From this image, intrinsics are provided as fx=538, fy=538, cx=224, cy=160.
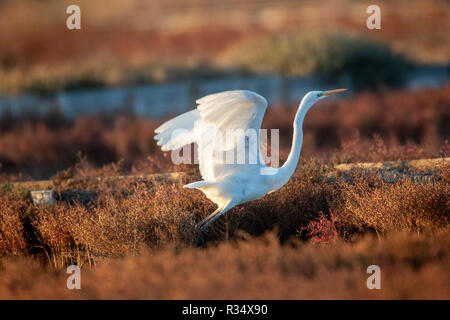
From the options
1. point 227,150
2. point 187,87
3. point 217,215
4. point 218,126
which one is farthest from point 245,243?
point 187,87

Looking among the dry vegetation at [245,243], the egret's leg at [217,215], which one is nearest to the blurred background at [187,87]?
the dry vegetation at [245,243]

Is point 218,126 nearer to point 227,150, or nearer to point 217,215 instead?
point 227,150

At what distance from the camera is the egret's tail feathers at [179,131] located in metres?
5.16

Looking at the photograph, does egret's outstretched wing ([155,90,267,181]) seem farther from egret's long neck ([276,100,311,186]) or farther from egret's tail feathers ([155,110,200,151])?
egret's long neck ([276,100,311,186])

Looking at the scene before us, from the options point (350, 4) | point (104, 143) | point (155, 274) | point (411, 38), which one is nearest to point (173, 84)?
point (104, 143)

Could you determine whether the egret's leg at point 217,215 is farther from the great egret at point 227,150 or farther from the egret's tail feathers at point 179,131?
the egret's tail feathers at point 179,131

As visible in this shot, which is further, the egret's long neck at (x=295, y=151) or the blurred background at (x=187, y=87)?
the blurred background at (x=187, y=87)

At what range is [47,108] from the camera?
15133 millimetres

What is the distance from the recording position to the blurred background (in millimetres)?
11516

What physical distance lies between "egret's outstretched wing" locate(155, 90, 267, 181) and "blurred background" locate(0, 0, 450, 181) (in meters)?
1.64

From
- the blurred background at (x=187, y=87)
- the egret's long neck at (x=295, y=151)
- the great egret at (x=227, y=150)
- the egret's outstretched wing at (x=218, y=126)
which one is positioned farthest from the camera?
the blurred background at (x=187, y=87)

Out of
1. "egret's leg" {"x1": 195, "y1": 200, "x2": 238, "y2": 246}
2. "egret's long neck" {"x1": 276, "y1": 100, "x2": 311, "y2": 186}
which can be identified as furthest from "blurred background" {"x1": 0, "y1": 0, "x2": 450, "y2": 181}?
"egret's long neck" {"x1": 276, "y1": 100, "x2": 311, "y2": 186}

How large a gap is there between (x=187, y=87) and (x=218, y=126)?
465 inches
